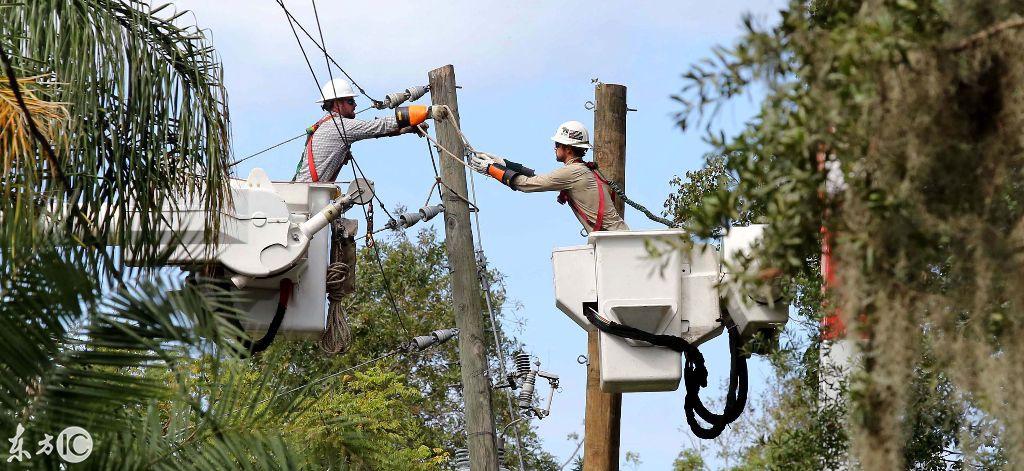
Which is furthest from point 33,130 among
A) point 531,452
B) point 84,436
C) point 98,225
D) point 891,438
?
point 531,452

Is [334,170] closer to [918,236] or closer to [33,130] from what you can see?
[33,130]

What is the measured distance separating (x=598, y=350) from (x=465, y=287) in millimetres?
1046

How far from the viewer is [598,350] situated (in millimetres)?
10555

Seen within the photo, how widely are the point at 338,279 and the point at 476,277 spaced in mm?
1020

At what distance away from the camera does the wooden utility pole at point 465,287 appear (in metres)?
10.8

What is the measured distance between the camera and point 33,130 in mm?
6516

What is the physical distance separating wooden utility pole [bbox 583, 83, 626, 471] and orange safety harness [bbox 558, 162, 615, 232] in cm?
16

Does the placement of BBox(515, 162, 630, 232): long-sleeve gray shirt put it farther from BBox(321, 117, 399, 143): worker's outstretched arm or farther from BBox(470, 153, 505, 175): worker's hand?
BBox(321, 117, 399, 143): worker's outstretched arm

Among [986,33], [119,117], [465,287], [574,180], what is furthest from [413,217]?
[986,33]

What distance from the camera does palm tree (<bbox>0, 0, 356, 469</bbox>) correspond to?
222 inches

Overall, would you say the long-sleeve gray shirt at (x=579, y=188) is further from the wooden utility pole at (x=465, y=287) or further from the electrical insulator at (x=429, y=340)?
the electrical insulator at (x=429, y=340)

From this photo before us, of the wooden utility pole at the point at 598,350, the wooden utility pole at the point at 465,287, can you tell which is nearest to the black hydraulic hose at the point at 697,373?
the wooden utility pole at the point at 598,350

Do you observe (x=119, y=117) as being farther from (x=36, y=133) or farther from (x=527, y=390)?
(x=527, y=390)

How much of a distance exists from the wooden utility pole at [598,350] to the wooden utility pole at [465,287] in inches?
26.4
